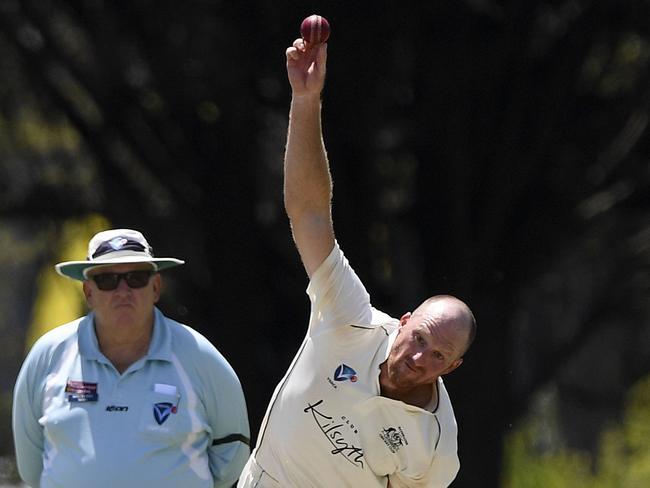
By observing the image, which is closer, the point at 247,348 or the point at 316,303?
the point at 316,303

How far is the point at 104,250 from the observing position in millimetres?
4637

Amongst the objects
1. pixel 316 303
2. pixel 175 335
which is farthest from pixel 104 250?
pixel 316 303

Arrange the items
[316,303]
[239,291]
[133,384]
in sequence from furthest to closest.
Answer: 1. [239,291]
2. [133,384]
3. [316,303]

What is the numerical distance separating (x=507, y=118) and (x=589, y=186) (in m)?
0.86

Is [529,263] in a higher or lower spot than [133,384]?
A: lower

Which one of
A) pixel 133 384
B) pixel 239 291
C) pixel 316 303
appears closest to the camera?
pixel 316 303

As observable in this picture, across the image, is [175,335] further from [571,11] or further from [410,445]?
[571,11]

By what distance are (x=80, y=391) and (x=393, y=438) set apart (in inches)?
43.7

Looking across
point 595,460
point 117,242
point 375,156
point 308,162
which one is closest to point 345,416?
point 308,162

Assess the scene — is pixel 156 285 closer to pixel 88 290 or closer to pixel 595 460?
pixel 88 290

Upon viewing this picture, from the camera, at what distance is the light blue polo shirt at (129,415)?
175 inches

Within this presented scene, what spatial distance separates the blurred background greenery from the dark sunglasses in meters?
4.28

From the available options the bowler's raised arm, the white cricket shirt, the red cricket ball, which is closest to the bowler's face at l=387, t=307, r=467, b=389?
the white cricket shirt

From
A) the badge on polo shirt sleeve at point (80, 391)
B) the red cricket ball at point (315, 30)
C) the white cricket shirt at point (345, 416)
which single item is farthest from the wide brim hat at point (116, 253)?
the red cricket ball at point (315, 30)
